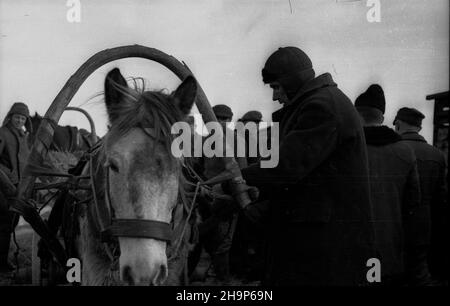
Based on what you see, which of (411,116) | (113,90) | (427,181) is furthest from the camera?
(427,181)

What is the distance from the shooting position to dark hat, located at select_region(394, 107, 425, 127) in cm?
542

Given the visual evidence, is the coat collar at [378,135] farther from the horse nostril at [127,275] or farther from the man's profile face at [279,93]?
the horse nostril at [127,275]

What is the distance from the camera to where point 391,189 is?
17.5ft

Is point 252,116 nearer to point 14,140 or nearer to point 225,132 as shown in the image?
point 225,132

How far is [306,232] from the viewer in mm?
3576

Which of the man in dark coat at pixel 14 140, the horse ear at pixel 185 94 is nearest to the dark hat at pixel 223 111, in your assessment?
the man in dark coat at pixel 14 140

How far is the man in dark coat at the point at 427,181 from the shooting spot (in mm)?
5711

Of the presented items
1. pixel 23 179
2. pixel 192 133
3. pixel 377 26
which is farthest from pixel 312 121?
pixel 23 179

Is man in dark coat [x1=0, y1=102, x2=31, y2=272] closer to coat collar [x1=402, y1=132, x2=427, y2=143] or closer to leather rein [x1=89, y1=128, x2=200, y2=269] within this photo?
leather rein [x1=89, y1=128, x2=200, y2=269]

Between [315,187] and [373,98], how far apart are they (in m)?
1.69

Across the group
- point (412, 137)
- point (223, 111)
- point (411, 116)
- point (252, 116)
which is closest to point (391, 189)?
point (411, 116)

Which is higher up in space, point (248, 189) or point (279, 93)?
point (279, 93)
